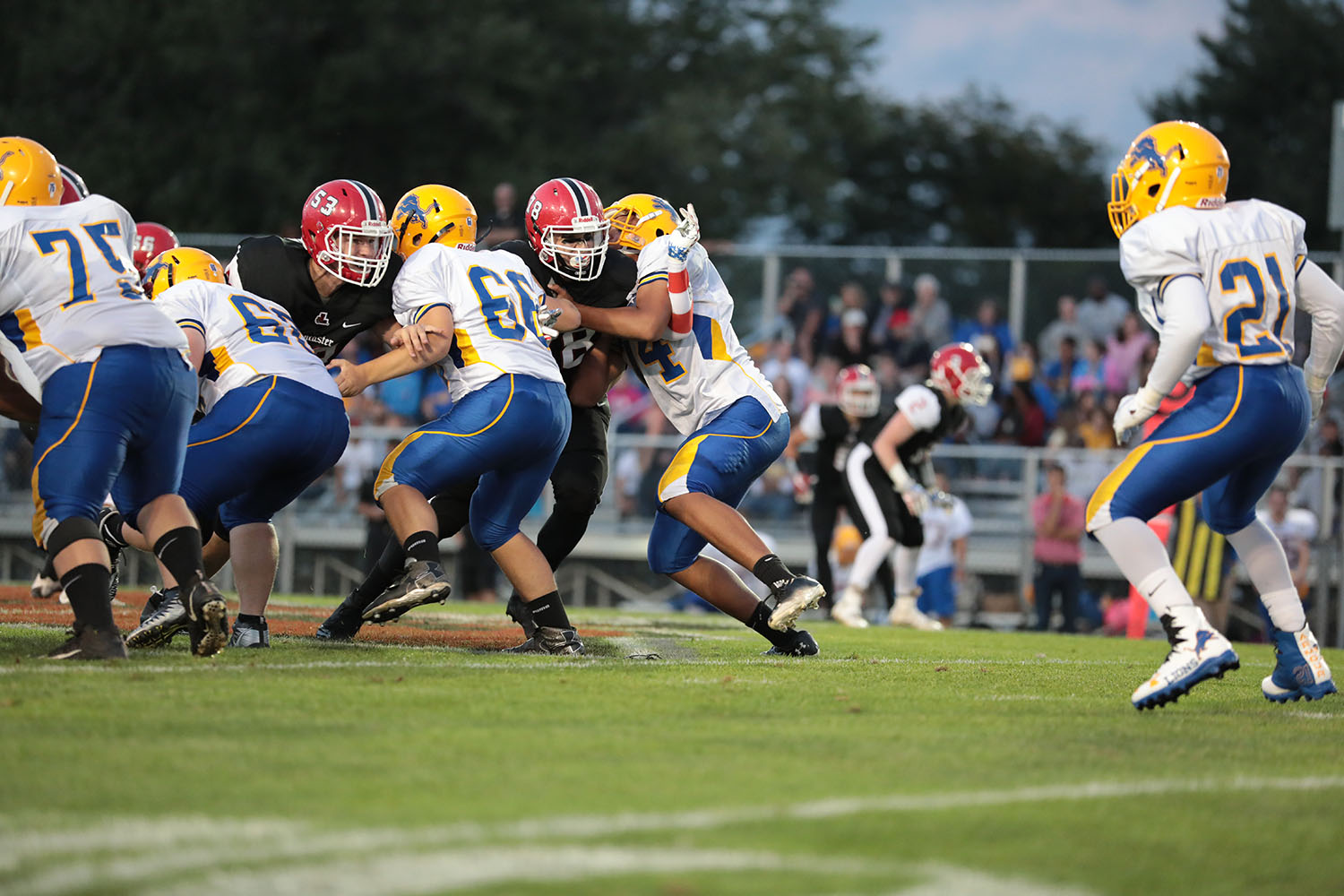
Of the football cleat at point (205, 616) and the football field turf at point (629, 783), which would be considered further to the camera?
the football cleat at point (205, 616)

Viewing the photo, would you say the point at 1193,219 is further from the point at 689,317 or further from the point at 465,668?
the point at 465,668

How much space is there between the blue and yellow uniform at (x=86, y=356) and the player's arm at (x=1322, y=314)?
3908mm

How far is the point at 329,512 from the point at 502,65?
13.7 metres

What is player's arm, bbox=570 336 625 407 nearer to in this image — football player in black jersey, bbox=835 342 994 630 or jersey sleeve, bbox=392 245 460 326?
jersey sleeve, bbox=392 245 460 326

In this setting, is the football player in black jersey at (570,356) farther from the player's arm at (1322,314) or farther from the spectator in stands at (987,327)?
the spectator in stands at (987,327)

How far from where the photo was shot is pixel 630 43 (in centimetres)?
2884

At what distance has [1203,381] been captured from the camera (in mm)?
5266

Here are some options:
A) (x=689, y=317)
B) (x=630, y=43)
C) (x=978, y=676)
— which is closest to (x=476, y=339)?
(x=689, y=317)

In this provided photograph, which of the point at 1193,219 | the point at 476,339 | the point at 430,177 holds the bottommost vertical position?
the point at 476,339

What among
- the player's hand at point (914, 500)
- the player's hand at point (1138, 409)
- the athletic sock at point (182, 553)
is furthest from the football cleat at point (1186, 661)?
the player's hand at point (914, 500)

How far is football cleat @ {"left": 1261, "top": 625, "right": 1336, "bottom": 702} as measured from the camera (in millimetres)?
5375

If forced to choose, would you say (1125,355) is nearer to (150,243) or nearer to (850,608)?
(850,608)

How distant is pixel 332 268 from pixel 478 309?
0.66 metres

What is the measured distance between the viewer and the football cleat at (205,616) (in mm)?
5043
